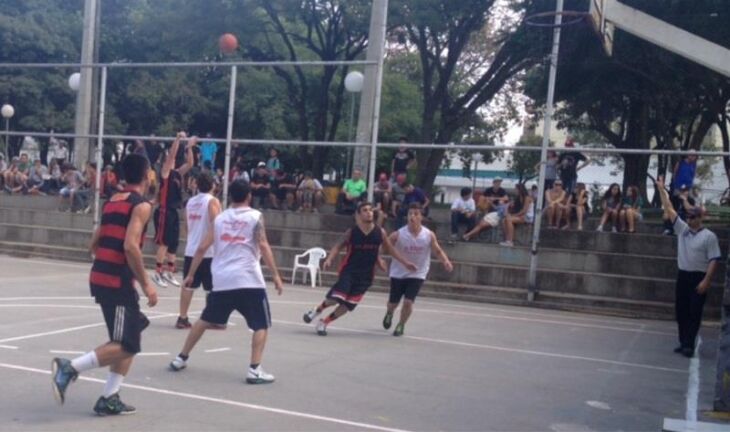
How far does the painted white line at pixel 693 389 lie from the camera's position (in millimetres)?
9109

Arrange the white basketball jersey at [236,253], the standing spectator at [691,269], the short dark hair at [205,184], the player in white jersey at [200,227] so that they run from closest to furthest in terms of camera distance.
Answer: the white basketball jersey at [236,253], the player in white jersey at [200,227], the short dark hair at [205,184], the standing spectator at [691,269]

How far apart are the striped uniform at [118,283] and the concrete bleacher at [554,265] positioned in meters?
11.9

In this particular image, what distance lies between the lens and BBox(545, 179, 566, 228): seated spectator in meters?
20.5

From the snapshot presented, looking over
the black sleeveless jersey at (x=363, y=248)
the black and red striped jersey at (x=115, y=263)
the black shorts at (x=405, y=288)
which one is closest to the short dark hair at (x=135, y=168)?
the black and red striped jersey at (x=115, y=263)

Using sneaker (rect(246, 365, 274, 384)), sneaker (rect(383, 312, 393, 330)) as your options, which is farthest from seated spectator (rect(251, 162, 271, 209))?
sneaker (rect(246, 365, 274, 384))

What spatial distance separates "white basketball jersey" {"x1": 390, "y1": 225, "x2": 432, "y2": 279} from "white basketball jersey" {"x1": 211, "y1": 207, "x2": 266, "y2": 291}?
392 centimetres

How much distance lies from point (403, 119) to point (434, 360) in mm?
31880

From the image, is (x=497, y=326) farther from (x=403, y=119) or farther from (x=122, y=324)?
(x=403, y=119)

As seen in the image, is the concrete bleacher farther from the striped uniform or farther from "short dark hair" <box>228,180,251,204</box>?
the striped uniform

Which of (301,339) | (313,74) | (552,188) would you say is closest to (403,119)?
(313,74)

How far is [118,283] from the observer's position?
25.1 ft

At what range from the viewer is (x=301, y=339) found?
1224 cm

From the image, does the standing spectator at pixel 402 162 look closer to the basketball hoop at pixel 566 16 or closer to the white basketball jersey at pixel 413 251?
the basketball hoop at pixel 566 16

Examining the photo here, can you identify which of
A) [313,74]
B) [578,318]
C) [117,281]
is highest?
[313,74]
